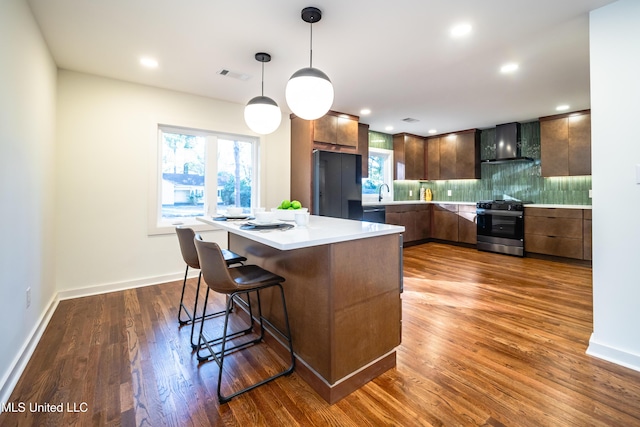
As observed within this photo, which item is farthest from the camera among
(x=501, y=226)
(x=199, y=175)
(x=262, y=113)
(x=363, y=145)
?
(x=363, y=145)

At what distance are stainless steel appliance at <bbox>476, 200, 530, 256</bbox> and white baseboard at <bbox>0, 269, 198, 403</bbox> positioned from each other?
4.95m

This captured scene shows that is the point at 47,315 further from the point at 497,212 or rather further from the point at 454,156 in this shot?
the point at 454,156

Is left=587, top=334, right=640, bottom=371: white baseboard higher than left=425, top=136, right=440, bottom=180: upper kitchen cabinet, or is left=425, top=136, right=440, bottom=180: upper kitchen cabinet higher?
left=425, top=136, right=440, bottom=180: upper kitchen cabinet

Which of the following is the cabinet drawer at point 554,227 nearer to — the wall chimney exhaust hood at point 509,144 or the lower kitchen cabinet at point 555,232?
the lower kitchen cabinet at point 555,232

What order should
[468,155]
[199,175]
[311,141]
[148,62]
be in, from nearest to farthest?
[148,62]
[199,175]
[311,141]
[468,155]

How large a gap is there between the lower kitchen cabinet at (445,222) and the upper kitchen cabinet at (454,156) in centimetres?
67

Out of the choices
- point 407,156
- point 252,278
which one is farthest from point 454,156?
point 252,278

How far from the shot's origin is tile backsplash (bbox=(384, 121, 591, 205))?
5.03 meters

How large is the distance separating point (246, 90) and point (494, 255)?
4821mm

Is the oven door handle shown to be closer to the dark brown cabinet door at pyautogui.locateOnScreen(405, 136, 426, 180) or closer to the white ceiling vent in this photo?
the dark brown cabinet door at pyautogui.locateOnScreen(405, 136, 426, 180)

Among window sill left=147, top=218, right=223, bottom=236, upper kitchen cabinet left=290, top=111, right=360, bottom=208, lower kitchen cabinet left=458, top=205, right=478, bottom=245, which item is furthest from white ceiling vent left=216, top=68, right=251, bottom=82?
lower kitchen cabinet left=458, top=205, right=478, bottom=245

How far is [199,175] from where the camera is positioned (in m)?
4.02

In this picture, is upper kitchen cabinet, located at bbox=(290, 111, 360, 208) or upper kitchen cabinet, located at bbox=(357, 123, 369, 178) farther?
upper kitchen cabinet, located at bbox=(357, 123, 369, 178)

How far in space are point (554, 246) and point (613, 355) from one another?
3333 millimetres
